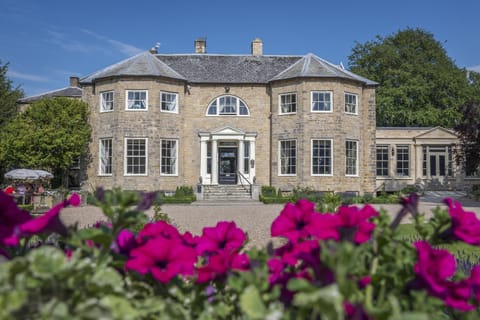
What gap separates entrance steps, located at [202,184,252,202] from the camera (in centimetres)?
2598

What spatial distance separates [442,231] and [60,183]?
31.0 metres

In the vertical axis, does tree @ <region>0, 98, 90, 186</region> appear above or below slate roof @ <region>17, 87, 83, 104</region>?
below

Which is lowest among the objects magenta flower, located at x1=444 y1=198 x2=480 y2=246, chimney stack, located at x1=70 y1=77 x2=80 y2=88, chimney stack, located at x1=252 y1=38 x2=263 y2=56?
magenta flower, located at x1=444 y1=198 x2=480 y2=246

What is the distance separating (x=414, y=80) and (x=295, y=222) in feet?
140

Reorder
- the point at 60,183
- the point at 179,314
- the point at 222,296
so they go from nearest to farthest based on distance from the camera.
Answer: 1. the point at 179,314
2. the point at 222,296
3. the point at 60,183

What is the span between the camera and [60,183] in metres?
29.7

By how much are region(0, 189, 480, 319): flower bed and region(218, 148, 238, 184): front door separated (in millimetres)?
27360

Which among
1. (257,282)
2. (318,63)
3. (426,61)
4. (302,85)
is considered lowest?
(257,282)

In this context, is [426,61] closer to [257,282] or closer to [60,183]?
[60,183]

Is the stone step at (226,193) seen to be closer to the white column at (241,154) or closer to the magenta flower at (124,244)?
the white column at (241,154)

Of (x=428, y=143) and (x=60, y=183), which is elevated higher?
(x=428, y=143)

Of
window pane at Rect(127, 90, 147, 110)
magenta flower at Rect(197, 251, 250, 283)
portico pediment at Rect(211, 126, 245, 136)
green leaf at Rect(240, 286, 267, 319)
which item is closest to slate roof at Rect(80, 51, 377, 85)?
window pane at Rect(127, 90, 147, 110)

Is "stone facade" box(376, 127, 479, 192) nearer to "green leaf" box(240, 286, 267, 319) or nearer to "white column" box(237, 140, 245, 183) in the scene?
"white column" box(237, 140, 245, 183)

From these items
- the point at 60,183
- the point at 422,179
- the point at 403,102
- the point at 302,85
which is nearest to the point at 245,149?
the point at 302,85
